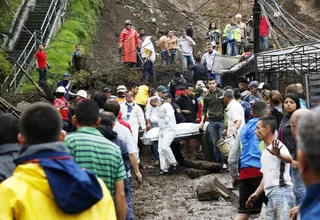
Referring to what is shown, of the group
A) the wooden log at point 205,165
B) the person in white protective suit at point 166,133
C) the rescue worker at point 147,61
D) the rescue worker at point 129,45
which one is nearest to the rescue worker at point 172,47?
the rescue worker at point 129,45

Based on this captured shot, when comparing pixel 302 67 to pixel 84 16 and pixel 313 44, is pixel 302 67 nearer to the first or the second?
pixel 313 44

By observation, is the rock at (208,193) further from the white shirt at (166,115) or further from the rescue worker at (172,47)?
the rescue worker at (172,47)

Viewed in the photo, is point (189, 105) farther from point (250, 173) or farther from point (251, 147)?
point (250, 173)

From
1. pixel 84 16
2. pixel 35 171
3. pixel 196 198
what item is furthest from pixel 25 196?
pixel 84 16

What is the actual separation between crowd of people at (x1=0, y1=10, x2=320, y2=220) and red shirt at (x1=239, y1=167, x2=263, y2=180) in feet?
0.04

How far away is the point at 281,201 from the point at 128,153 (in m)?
1.84

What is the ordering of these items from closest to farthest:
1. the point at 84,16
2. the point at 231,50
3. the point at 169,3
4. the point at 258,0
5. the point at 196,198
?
the point at 196,198, the point at 258,0, the point at 231,50, the point at 84,16, the point at 169,3

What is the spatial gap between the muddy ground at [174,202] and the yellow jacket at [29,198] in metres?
7.50

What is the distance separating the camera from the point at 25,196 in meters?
3.59

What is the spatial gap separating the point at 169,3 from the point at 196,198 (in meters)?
27.4

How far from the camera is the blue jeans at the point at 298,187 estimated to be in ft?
21.8

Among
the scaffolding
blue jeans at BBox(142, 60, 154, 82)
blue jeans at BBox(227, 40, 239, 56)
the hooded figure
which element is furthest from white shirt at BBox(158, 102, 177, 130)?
blue jeans at BBox(227, 40, 239, 56)

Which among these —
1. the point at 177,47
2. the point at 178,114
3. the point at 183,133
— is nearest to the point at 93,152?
the point at 183,133

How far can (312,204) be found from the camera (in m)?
2.80
